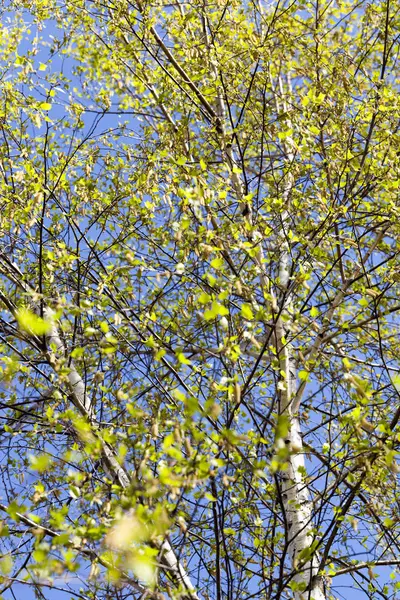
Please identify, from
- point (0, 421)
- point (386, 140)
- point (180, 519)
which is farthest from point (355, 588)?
point (386, 140)

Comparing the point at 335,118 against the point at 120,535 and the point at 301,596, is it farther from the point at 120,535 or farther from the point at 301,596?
the point at 120,535

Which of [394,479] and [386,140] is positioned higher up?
[386,140]

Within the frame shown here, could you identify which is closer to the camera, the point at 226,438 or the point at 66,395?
the point at 226,438

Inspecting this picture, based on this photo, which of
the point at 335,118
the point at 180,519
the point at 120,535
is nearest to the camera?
the point at 120,535

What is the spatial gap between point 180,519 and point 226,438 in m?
0.43

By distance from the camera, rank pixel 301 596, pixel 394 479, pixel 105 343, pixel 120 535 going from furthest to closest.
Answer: pixel 394 479, pixel 301 596, pixel 105 343, pixel 120 535

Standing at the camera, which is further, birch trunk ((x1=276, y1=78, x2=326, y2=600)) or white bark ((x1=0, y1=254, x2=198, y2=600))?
birch trunk ((x1=276, y1=78, x2=326, y2=600))

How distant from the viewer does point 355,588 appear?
4809 millimetres

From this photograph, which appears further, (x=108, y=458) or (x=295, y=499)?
(x=295, y=499)

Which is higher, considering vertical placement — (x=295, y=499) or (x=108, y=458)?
(x=295, y=499)

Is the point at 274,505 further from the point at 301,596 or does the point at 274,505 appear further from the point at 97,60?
the point at 97,60

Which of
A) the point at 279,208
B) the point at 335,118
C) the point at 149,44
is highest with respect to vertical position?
the point at 149,44

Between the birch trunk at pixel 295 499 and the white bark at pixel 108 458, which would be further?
the birch trunk at pixel 295 499

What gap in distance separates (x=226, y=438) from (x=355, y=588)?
8.84 feet
